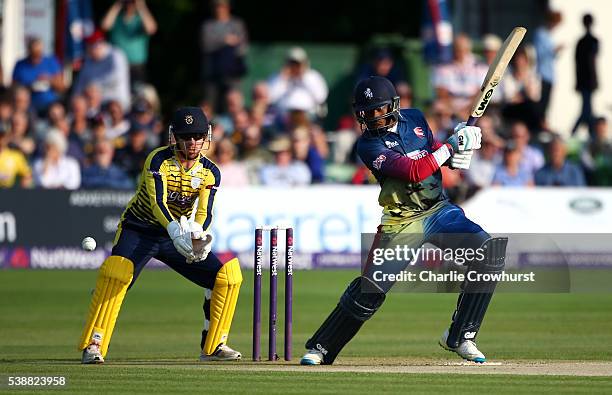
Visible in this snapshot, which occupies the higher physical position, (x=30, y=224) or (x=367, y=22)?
(x=367, y=22)

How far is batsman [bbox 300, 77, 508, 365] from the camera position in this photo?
10.2m

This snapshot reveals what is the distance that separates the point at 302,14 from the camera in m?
34.4

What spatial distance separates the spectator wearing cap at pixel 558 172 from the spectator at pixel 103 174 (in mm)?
5818

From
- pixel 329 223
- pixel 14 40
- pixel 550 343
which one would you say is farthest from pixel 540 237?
pixel 14 40

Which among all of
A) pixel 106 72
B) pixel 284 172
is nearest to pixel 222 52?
pixel 106 72

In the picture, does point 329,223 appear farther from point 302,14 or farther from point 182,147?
point 302,14

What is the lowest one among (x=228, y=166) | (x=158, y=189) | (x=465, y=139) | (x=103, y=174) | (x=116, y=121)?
(x=103, y=174)

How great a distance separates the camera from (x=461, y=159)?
10.3m

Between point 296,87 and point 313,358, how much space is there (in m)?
12.0

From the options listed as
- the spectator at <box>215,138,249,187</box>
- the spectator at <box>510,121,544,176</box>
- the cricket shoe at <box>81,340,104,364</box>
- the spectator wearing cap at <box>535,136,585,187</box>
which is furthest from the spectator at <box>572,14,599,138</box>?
the cricket shoe at <box>81,340,104,364</box>

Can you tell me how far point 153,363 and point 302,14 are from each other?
24297 mm

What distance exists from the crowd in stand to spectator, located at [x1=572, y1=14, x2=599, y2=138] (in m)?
0.03

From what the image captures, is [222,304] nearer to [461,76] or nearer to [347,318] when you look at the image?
[347,318]

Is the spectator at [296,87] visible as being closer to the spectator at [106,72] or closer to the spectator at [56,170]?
the spectator at [106,72]
